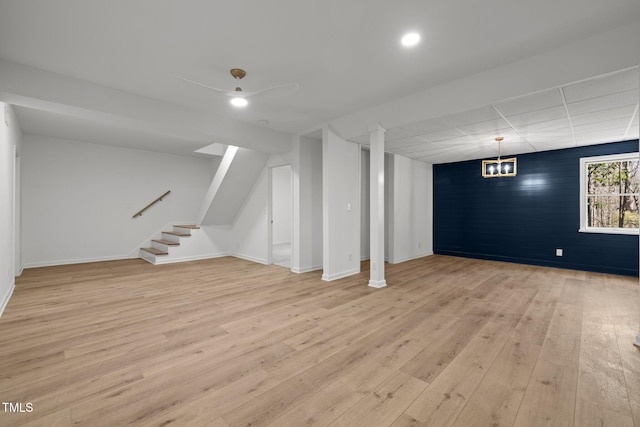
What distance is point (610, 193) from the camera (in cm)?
550

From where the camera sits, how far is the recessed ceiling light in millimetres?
2506

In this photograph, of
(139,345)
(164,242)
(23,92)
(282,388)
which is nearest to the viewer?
(282,388)

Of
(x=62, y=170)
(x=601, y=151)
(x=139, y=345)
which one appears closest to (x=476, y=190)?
(x=601, y=151)

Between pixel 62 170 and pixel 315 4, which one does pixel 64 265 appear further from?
pixel 315 4

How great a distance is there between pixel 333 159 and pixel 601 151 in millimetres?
5115

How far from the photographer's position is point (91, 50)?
2730 millimetres

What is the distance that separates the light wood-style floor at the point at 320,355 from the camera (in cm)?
169

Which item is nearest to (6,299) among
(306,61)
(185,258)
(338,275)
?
(185,258)

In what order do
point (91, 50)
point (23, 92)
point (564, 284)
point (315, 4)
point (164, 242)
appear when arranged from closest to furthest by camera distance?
1. point (315, 4)
2. point (91, 50)
3. point (23, 92)
4. point (564, 284)
5. point (164, 242)

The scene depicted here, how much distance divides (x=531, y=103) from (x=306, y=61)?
270 cm

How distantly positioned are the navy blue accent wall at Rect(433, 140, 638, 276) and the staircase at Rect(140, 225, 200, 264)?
20.9 ft

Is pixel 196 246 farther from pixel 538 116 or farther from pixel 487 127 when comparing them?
pixel 538 116

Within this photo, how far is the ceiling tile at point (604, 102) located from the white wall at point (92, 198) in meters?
7.84

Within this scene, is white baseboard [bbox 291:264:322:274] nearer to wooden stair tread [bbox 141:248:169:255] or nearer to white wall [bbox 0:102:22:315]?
wooden stair tread [bbox 141:248:169:255]
